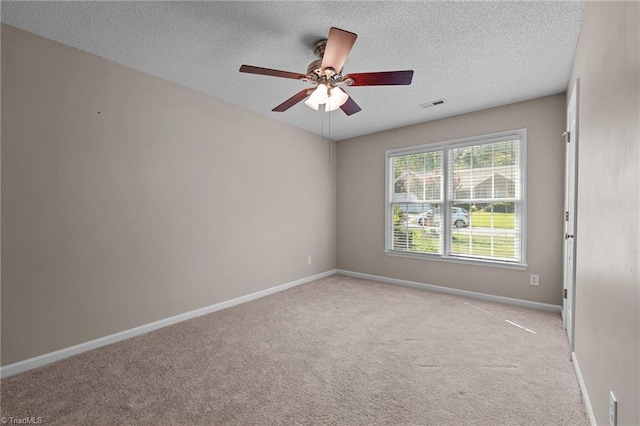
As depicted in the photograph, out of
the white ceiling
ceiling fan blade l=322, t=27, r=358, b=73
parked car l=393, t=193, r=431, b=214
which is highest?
the white ceiling

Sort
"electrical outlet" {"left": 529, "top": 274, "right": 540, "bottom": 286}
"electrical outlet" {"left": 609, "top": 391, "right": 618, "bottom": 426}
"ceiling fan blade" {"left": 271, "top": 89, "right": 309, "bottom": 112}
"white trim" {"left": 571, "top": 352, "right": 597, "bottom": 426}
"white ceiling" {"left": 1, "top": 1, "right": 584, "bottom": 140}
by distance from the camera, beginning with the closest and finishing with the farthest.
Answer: "electrical outlet" {"left": 609, "top": 391, "right": 618, "bottom": 426}, "white trim" {"left": 571, "top": 352, "right": 597, "bottom": 426}, "white ceiling" {"left": 1, "top": 1, "right": 584, "bottom": 140}, "ceiling fan blade" {"left": 271, "top": 89, "right": 309, "bottom": 112}, "electrical outlet" {"left": 529, "top": 274, "right": 540, "bottom": 286}

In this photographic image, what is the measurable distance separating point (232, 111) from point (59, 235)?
7.34 feet

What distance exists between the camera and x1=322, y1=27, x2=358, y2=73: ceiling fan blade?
178 cm

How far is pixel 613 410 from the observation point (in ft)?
4.10

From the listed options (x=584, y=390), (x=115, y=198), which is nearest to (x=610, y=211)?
(x=584, y=390)

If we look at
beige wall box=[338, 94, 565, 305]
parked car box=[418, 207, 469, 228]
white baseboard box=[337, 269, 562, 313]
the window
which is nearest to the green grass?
the window

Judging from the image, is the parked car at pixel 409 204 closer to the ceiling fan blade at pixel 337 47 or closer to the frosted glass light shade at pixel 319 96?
the frosted glass light shade at pixel 319 96

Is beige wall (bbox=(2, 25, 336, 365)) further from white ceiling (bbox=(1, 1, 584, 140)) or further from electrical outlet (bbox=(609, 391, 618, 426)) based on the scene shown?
electrical outlet (bbox=(609, 391, 618, 426))

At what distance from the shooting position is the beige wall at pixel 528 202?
346 cm

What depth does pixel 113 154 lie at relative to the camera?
2721 millimetres

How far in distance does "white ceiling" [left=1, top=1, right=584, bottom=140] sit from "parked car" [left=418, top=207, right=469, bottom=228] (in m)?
1.61

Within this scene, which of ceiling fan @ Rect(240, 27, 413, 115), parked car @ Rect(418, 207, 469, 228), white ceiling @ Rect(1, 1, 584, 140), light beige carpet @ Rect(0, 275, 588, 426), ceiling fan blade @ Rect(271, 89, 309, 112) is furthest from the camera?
parked car @ Rect(418, 207, 469, 228)

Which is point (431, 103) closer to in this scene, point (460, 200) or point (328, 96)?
point (460, 200)

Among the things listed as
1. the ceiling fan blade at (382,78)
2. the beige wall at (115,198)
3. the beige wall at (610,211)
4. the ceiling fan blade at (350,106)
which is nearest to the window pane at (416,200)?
the beige wall at (115,198)
